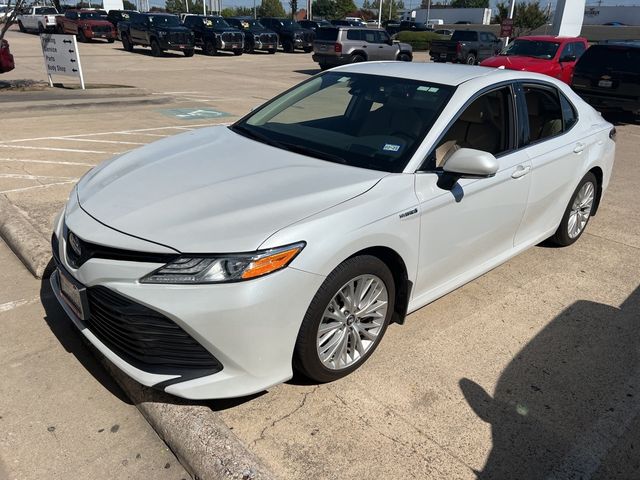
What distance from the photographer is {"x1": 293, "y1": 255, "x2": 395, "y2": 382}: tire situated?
2643 mm

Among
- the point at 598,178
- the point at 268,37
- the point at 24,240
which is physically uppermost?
the point at 598,178

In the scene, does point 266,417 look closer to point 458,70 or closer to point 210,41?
point 458,70

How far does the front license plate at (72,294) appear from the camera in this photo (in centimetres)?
264

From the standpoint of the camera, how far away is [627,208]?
6.30 metres

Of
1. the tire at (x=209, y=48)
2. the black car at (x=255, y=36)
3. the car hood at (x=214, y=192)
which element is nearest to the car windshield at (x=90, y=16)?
the black car at (x=255, y=36)

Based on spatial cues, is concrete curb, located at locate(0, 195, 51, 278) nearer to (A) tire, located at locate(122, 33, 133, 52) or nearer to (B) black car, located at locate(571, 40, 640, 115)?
(B) black car, located at locate(571, 40, 640, 115)

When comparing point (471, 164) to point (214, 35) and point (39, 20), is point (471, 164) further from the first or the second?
point (39, 20)

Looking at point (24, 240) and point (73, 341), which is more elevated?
point (24, 240)

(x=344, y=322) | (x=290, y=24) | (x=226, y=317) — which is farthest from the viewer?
(x=290, y=24)

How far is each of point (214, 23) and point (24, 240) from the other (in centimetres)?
2546

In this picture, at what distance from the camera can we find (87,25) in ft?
99.7

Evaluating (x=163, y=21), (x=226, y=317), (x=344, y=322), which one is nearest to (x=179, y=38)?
(x=163, y=21)

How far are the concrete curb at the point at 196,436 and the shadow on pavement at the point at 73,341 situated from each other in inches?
1.7

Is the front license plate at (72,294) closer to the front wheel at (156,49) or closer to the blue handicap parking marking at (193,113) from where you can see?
the blue handicap parking marking at (193,113)
